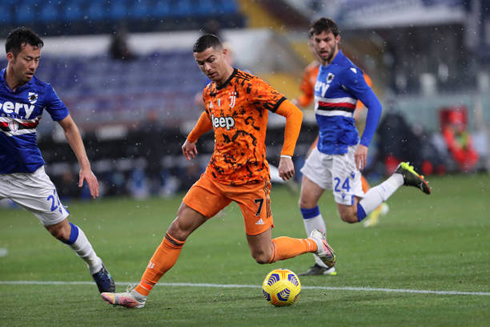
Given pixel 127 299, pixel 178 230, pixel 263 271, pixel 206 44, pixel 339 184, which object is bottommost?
pixel 263 271

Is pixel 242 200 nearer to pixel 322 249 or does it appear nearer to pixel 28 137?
pixel 322 249

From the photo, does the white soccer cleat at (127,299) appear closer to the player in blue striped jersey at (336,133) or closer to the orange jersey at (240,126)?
the orange jersey at (240,126)

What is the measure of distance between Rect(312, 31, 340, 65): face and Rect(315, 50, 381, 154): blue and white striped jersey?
9 cm

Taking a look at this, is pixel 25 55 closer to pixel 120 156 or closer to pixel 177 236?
pixel 177 236

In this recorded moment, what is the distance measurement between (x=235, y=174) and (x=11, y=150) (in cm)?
186

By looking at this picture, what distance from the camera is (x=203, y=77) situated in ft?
90.9

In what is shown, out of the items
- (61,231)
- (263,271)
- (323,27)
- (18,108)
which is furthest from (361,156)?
(18,108)

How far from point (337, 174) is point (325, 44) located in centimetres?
129

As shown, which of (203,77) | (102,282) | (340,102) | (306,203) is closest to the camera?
(102,282)

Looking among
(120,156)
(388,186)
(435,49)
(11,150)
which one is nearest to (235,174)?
(11,150)

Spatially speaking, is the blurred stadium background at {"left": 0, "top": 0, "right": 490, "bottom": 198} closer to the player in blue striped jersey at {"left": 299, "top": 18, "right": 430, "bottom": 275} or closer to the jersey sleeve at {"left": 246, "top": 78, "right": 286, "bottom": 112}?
the player in blue striped jersey at {"left": 299, "top": 18, "right": 430, "bottom": 275}

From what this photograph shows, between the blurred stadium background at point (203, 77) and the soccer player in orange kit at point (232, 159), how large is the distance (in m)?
15.6

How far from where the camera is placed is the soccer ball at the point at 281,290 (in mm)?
6090

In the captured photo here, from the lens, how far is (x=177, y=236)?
6.23 metres
